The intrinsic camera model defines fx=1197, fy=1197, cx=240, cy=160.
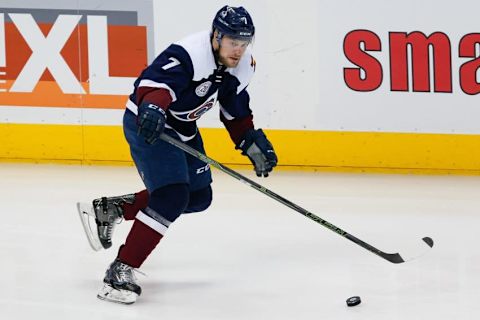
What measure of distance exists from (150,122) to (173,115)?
37 centimetres

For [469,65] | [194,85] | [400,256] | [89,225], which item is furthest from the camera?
[469,65]

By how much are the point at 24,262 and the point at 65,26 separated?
7.00 feet

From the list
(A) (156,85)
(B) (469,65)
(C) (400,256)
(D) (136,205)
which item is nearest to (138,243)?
(D) (136,205)

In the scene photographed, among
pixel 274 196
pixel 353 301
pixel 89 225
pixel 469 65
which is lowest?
pixel 353 301

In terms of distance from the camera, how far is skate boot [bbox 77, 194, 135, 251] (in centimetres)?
439

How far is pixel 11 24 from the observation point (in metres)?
6.39

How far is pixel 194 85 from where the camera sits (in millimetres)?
3992

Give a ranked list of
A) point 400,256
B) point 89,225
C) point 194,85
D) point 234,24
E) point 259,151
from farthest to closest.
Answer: point 89,225
point 400,256
point 259,151
point 194,85
point 234,24

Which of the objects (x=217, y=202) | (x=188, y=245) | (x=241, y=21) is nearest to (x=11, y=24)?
(x=217, y=202)

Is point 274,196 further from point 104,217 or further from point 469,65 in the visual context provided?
point 469,65

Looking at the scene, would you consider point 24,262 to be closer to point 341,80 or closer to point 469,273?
point 469,273

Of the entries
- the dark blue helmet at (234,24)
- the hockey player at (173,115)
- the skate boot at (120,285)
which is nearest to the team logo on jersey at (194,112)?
the hockey player at (173,115)

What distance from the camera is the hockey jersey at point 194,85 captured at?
390cm

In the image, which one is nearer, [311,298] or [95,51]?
[311,298]
